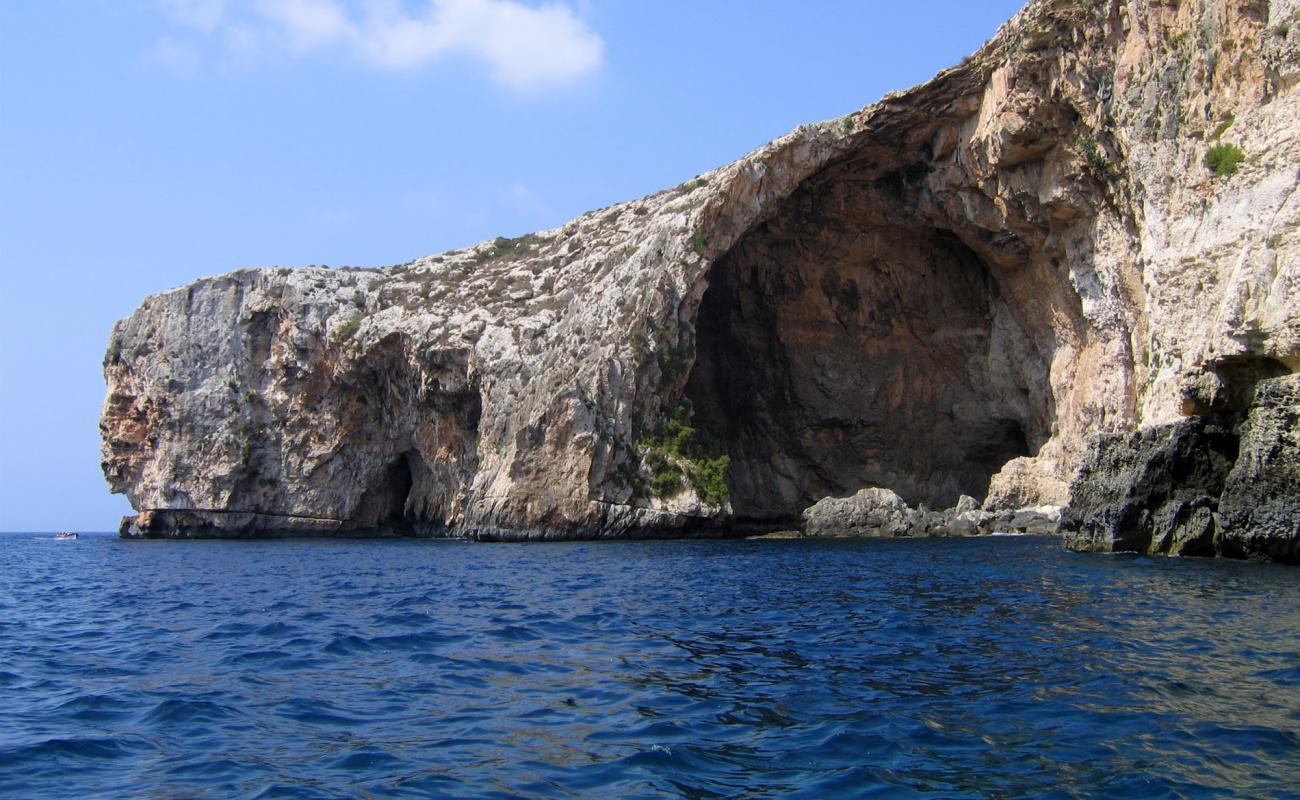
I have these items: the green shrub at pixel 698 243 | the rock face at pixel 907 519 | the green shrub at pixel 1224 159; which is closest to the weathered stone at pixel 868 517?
the rock face at pixel 907 519

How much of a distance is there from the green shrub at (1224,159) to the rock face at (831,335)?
21 centimetres

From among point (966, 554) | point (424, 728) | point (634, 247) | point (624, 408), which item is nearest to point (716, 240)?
point (634, 247)

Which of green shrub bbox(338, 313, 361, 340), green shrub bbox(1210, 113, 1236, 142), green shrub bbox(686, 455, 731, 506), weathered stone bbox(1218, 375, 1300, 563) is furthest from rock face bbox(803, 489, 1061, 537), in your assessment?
green shrub bbox(338, 313, 361, 340)

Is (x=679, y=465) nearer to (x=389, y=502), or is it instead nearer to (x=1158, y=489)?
(x=1158, y=489)

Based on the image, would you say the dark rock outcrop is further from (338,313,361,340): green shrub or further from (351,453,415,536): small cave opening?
(351,453,415,536): small cave opening

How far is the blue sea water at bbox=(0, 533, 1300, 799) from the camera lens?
24.1 ft

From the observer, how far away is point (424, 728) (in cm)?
889

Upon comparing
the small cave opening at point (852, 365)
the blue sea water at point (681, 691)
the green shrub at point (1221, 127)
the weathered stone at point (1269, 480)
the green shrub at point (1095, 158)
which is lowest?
the blue sea water at point (681, 691)

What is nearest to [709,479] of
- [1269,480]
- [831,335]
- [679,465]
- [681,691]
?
[679,465]

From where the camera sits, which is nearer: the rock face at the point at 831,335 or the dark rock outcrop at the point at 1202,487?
the dark rock outcrop at the point at 1202,487

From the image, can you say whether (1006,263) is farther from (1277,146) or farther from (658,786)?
(658,786)

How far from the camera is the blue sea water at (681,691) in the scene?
7359 mm

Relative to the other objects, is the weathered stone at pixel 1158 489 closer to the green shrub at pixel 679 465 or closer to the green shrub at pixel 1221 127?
the green shrub at pixel 1221 127

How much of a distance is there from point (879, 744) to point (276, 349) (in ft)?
170
